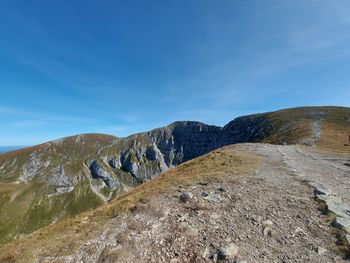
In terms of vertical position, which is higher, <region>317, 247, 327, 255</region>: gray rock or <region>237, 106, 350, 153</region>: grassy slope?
<region>237, 106, 350, 153</region>: grassy slope

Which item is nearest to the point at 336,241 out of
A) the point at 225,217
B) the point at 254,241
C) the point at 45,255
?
the point at 254,241

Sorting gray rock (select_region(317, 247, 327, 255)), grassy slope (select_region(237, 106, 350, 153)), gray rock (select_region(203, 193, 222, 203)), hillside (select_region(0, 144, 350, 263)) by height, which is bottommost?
gray rock (select_region(317, 247, 327, 255))

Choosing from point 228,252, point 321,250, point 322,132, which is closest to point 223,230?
point 228,252

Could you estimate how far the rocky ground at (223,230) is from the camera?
32.5ft

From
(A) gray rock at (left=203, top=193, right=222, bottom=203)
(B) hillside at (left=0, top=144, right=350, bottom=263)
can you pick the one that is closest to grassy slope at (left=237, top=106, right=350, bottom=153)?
(B) hillside at (left=0, top=144, right=350, bottom=263)

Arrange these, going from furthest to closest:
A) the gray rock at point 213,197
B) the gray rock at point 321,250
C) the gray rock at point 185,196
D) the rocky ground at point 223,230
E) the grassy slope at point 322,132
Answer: the grassy slope at point 322,132, the gray rock at point 185,196, the gray rock at point 213,197, the rocky ground at point 223,230, the gray rock at point 321,250

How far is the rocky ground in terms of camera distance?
32.5 feet

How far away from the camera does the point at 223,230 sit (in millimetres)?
11578

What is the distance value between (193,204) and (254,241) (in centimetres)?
471

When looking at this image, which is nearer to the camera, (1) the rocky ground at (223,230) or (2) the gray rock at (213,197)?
(1) the rocky ground at (223,230)

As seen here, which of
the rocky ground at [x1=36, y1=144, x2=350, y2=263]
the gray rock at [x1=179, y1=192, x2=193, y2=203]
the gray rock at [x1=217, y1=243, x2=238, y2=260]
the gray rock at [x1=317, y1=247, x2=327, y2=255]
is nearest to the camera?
the gray rock at [x1=317, y1=247, x2=327, y2=255]

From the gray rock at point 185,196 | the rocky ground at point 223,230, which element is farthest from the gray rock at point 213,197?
the gray rock at point 185,196

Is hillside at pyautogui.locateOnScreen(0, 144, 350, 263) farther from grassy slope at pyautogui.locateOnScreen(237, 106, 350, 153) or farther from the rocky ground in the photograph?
grassy slope at pyautogui.locateOnScreen(237, 106, 350, 153)

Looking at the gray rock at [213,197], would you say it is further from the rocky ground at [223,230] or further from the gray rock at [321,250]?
the gray rock at [321,250]
